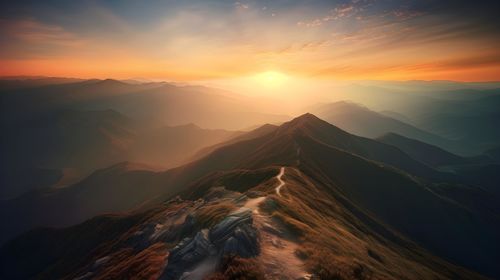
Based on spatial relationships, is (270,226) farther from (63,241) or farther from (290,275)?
(63,241)

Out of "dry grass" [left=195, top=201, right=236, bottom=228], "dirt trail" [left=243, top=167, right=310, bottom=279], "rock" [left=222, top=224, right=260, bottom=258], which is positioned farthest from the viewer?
"dry grass" [left=195, top=201, right=236, bottom=228]

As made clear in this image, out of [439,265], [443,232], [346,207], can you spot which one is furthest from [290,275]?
[443,232]

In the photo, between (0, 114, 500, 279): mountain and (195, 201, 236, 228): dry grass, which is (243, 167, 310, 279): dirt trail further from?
(195, 201, 236, 228): dry grass

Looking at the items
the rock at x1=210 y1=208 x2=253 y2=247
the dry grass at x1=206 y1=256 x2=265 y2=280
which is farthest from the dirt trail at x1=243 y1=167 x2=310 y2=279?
the rock at x1=210 y1=208 x2=253 y2=247

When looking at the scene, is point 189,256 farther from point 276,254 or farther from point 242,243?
point 276,254

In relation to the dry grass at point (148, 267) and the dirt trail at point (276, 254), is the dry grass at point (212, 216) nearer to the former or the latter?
the dirt trail at point (276, 254)

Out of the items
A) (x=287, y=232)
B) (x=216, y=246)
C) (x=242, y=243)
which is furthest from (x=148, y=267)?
(x=287, y=232)

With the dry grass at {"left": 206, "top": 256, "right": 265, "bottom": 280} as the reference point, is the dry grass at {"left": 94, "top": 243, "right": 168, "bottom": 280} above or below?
below
